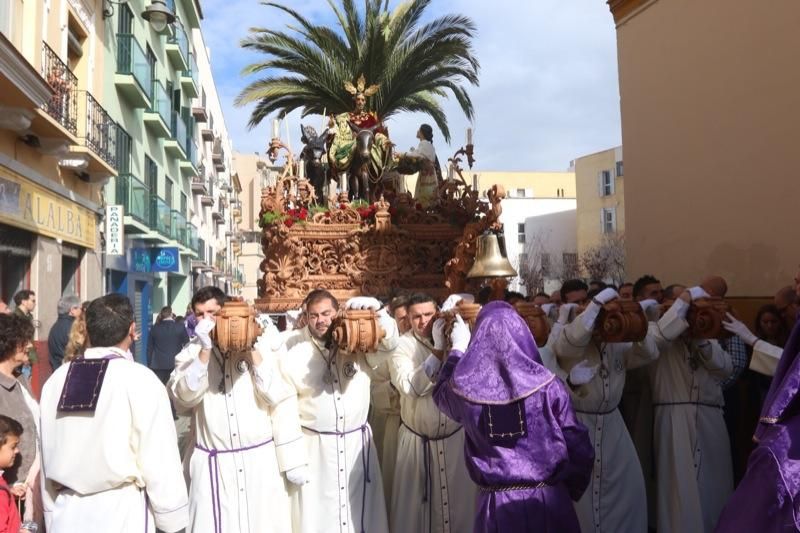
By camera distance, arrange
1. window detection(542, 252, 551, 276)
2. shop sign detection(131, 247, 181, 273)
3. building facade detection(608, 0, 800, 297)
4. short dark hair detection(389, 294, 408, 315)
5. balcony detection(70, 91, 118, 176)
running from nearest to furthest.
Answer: short dark hair detection(389, 294, 408, 315), building facade detection(608, 0, 800, 297), balcony detection(70, 91, 118, 176), shop sign detection(131, 247, 181, 273), window detection(542, 252, 551, 276)

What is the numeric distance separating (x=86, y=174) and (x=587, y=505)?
40.1 ft

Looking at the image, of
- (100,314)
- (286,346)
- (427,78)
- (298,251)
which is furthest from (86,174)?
(100,314)

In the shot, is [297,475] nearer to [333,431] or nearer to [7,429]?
[333,431]

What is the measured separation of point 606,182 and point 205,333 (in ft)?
114

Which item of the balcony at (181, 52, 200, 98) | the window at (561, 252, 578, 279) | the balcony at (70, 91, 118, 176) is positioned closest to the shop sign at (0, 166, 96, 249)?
the balcony at (70, 91, 118, 176)

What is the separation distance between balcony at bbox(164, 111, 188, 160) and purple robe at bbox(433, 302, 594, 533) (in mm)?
20698

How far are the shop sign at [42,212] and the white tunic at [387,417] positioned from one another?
7043mm

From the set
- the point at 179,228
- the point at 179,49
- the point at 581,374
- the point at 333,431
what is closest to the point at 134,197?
the point at 179,228

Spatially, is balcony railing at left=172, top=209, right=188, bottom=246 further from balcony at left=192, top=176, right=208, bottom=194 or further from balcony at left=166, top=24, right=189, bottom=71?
balcony at left=166, top=24, right=189, bottom=71

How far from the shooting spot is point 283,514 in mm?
4289

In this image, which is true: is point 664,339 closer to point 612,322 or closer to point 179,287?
point 612,322

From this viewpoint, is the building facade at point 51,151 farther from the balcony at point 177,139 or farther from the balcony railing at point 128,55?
the balcony at point 177,139

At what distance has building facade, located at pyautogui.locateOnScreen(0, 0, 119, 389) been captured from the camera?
32.2 feet

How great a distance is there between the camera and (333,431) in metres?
4.47
